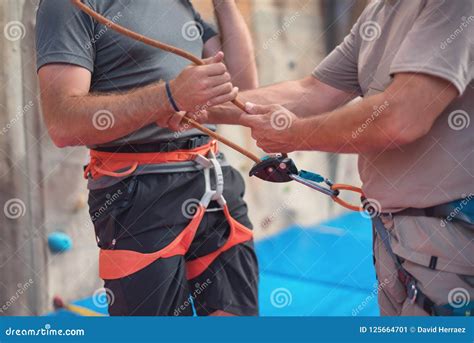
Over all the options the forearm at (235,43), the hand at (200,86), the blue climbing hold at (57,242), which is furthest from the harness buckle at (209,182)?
the blue climbing hold at (57,242)

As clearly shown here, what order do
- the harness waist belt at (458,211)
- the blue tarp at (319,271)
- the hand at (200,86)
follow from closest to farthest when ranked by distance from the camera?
the harness waist belt at (458,211) < the hand at (200,86) < the blue tarp at (319,271)

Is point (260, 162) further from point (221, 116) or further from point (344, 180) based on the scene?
point (344, 180)

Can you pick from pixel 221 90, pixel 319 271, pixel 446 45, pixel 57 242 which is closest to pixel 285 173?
pixel 221 90

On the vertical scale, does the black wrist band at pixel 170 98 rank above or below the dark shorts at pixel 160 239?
above

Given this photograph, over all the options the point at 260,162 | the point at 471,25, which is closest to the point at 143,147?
the point at 260,162

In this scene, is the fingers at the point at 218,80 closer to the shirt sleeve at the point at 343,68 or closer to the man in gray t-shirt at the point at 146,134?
the man in gray t-shirt at the point at 146,134

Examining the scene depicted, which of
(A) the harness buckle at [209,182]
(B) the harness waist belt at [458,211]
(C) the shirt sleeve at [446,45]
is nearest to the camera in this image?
(C) the shirt sleeve at [446,45]

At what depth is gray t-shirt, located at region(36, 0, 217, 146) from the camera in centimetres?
150

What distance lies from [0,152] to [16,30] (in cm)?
48

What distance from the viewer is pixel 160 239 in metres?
1.58

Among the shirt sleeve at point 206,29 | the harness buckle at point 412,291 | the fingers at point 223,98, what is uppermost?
the shirt sleeve at point 206,29

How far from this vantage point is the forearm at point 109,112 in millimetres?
1464

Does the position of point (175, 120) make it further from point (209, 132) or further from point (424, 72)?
point (424, 72)

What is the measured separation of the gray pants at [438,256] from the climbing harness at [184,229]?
49cm
